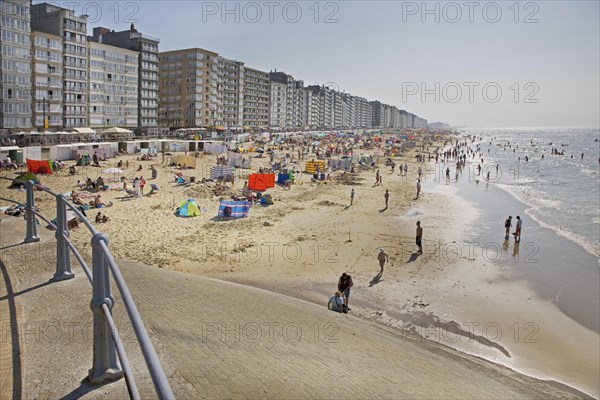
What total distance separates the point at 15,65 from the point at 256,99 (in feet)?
260

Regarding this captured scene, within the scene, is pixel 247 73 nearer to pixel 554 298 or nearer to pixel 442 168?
pixel 442 168

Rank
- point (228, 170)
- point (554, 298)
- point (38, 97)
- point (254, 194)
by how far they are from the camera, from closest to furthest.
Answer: point (554, 298), point (254, 194), point (228, 170), point (38, 97)

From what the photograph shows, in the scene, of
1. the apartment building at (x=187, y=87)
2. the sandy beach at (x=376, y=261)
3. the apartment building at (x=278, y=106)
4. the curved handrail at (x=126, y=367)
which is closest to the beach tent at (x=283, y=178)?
the sandy beach at (x=376, y=261)

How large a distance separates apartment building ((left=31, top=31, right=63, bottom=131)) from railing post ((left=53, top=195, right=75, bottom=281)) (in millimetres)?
60192

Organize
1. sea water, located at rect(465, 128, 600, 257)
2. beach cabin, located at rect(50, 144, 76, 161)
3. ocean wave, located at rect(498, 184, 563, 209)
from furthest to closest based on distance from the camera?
beach cabin, located at rect(50, 144, 76, 161) → ocean wave, located at rect(498, 184, 563, 209) → sea water, located at rect(465, 128, 600, 257)

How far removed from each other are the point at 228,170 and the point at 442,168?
37.5 m

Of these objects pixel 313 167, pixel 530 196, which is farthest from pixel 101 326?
pixel 313 167

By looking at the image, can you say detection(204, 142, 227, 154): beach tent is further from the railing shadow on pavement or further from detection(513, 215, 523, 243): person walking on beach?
the railing shadow on pavement

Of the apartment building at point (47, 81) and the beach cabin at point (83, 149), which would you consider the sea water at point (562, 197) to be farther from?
the apartment building at point (47, 81)

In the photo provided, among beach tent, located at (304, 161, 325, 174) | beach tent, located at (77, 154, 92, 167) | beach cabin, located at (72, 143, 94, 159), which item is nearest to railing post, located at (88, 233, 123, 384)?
beach tent, located at (77, 154, 92, 167)

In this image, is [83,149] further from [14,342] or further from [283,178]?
[14,342]

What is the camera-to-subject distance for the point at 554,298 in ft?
49.6

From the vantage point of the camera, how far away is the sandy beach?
11852 mm

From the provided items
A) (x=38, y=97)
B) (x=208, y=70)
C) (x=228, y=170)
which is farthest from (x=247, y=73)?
(x=228, y=170)
